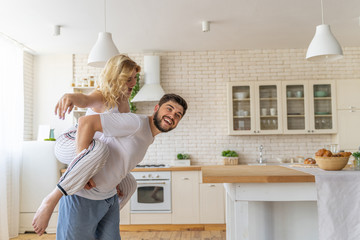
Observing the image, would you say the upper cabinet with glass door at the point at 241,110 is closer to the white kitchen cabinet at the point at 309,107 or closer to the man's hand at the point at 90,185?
the white kitchen cabinet at the point at 309,107

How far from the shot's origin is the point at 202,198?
511 centimetres

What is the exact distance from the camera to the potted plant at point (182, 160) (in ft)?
17.9

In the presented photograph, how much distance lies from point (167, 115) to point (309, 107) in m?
4.27

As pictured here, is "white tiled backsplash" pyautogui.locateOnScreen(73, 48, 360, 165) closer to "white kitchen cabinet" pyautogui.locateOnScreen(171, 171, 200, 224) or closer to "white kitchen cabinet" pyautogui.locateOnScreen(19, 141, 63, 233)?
"white kitchen cabinet" pyautogui.locateOnScreen(171, 171, 200, 224)

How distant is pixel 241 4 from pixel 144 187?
9.42ft

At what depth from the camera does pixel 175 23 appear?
4426mm

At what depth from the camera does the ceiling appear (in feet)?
12.6

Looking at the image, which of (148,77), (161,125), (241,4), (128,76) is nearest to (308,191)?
(161,125)

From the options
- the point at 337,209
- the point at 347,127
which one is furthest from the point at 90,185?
the point at 347,127

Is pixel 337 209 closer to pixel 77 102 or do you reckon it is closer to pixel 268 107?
pixel 77 102

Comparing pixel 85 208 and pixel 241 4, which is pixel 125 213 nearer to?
pixel 241 4

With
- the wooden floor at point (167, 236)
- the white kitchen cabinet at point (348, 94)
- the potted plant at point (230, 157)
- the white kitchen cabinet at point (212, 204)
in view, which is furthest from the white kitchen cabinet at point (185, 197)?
the white kitchen cabinet at point (348, 94)

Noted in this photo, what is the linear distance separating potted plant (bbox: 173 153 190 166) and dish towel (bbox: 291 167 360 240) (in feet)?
11.4

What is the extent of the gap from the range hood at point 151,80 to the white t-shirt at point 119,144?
3875 millimetres
